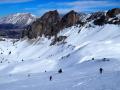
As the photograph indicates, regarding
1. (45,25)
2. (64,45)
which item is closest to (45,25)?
(45,25)

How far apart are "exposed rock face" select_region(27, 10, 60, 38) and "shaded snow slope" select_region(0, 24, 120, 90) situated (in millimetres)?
4498

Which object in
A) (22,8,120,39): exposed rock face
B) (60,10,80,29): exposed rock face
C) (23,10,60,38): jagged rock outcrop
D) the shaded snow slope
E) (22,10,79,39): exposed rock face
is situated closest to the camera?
the shaded snow slope

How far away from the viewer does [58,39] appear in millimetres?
122188

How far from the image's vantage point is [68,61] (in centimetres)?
7044

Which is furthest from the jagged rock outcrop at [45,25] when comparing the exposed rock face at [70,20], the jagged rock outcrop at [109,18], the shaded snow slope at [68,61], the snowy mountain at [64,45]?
the jagged rock outcrop at [109,18]

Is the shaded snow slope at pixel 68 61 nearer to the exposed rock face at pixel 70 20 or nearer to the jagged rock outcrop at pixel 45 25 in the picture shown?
the jagged rock outcrop at pixel 45 25

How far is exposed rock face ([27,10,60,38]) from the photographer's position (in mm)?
145075

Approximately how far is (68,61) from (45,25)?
80.7m

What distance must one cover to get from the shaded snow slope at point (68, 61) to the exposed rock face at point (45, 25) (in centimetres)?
450

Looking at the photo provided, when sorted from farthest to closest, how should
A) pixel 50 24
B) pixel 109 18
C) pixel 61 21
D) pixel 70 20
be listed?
pixel 50 24
pixel 61 21
pixel 70 20
pixel 109 18

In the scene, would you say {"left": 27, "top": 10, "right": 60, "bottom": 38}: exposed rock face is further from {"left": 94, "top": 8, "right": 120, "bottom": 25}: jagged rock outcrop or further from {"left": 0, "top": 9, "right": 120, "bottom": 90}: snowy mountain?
{"left": 94, "top": 8, "right": 120, "bottom": 25}: jagged rock outcrop

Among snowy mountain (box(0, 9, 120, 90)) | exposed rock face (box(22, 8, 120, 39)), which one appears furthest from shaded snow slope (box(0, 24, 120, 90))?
exposed rock face (box(22, 8, 120, 39))

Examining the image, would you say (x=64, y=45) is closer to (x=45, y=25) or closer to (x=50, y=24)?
(x=50, y=24)

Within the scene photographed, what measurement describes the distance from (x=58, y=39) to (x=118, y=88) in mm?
97531
